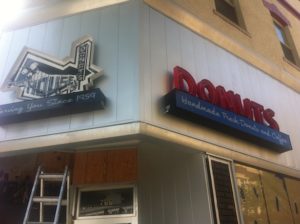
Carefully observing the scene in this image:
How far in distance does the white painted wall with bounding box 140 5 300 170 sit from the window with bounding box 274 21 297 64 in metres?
2.25

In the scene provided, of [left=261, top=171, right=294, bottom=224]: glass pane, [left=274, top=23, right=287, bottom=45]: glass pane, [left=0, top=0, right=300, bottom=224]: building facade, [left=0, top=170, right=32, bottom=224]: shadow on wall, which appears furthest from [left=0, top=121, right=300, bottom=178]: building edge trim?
[left=274, top=23, right=287, bottom=45]: glass pane

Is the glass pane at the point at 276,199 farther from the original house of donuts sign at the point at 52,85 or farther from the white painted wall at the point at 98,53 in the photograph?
the original house of donuts sign at the point at 52,85

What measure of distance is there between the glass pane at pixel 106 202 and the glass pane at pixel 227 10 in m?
5.05

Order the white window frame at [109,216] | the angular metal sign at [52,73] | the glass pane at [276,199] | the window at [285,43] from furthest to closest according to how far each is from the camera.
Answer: the window at [285,43] → the glass pane at [276,199] → the angular metal sign at [52,73] → the white window frame at [109,216]

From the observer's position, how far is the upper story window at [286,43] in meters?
9.28

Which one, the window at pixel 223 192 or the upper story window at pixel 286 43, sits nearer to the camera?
the window at pixel 223 192

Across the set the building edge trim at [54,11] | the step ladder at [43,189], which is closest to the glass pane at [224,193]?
the step ladder at [43,189]

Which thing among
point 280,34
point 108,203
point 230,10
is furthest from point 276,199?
point 280,34

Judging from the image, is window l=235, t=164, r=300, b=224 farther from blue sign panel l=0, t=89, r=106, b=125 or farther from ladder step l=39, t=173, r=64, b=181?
ladder step l=39, t=173, r=64, b=181

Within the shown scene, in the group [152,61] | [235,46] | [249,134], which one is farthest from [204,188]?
[235,46]

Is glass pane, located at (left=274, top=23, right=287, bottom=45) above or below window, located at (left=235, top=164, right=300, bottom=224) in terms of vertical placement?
above

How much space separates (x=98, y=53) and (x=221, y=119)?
2.16m

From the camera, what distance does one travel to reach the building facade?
13.8ft

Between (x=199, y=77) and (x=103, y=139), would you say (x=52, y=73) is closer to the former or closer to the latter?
(x=103, y=139)
